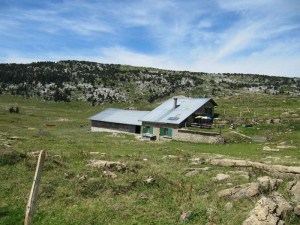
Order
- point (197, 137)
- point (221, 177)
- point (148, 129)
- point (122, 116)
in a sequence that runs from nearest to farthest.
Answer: point (221, 177) < point (197, 137) < point (148, 129) < point (122, 116)

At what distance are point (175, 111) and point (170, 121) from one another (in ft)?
17.7

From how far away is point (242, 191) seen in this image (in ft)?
61.1

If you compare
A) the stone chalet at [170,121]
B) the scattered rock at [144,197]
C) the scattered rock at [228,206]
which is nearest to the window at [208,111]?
the stone chalet at [170,121]

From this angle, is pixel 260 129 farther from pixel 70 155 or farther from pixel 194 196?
pixel 194 196

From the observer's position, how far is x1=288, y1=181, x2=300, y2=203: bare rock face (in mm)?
17916

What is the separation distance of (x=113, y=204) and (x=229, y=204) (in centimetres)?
607

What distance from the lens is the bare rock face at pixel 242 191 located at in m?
18.3

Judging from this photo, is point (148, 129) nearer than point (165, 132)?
No

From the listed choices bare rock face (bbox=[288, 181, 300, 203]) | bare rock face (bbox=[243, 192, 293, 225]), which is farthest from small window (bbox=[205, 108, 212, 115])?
bare rock face (bbox=[243, 192, 293, 225])

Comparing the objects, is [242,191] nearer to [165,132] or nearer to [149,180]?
[149,180]

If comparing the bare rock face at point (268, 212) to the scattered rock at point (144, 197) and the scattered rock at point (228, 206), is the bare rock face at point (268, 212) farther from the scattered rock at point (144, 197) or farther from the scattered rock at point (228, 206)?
the scattered rock at point (144, 197)

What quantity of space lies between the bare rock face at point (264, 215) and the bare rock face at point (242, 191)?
8.15 feet

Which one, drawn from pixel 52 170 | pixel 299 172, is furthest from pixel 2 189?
pixel 299 172

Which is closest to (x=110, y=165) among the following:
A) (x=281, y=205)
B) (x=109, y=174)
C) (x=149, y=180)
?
(x=109, y=174)
